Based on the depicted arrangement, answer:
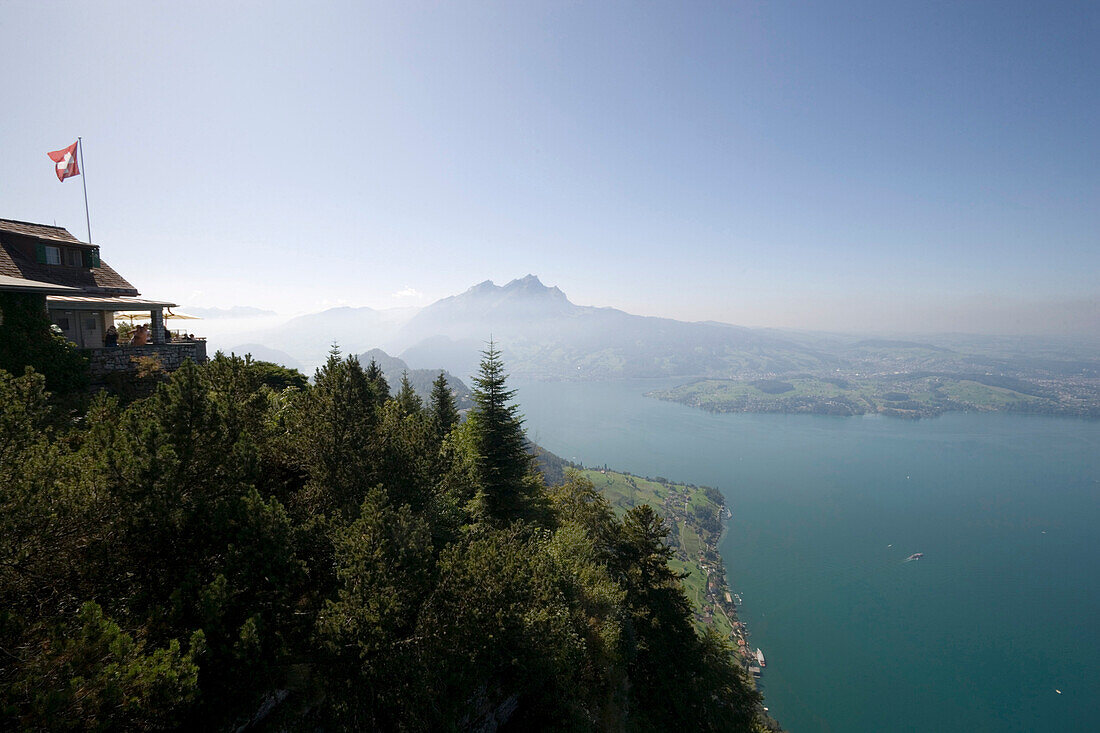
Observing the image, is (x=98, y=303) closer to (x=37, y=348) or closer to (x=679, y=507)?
(x=37, y=348)

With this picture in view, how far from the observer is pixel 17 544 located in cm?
760

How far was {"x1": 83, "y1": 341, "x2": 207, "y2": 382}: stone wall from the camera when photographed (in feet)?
70.0

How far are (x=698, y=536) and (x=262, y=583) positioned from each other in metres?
135

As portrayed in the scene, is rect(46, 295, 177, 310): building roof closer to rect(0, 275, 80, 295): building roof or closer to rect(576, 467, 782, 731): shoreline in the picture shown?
rect(0, 275, 80, 295): building roof

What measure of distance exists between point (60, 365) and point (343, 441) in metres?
17.0

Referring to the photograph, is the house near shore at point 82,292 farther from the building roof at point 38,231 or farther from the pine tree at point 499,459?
the pine tree at point 499,459

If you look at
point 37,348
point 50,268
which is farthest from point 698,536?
point 50,268

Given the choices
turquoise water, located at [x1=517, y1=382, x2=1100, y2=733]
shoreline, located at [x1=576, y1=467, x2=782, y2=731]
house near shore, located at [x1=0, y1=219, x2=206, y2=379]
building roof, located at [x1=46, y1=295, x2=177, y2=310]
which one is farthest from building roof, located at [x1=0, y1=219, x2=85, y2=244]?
turquoise water, located at [x1=517, y1=382, x2=1100, y2=733]

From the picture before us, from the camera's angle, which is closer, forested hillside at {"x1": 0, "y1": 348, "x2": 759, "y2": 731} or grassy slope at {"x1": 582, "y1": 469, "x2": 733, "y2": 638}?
forested hillside at {"x1": 0, "y1": 348, "x2": 759, "y2": 731}

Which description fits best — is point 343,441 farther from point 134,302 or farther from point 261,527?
point 134,302

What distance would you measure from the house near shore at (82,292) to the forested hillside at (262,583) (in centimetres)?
1089

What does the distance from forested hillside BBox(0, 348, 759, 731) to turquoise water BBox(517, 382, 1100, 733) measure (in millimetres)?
82904

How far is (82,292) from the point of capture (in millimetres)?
22062

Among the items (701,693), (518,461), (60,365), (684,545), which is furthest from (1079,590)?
(60,365)
